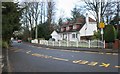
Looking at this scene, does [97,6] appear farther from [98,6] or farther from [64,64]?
[64,64]

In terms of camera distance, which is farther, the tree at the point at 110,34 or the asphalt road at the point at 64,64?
the tree at the point at 110,34

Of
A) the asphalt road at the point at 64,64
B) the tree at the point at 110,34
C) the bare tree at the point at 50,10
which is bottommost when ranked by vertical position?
the asphalt road at the point at 64,64

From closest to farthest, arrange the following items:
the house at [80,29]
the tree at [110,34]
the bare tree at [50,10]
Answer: the tree at [110,34]
the house at [80,29]
the bare tree at [50,10]

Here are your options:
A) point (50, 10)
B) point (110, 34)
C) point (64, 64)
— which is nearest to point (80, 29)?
point (50, 10)

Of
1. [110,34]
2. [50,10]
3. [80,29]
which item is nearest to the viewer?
[110,34]

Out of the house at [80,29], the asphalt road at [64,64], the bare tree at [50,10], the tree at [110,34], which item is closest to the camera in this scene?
the asphalt road at [64,64]

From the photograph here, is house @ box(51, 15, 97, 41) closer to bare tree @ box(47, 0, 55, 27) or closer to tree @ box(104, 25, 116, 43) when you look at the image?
bare tree @ box(47, 0, 55, 27)

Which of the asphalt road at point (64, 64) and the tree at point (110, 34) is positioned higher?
the tree at point (110, 34)

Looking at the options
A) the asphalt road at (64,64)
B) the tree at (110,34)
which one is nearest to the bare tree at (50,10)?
the tree at (110,34)

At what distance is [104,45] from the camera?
3703cm

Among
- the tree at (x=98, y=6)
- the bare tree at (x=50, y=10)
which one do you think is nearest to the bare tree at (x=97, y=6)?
the tree at (x=98, y=6)

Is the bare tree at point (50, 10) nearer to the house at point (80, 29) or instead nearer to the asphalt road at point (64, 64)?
the house at point (80, 29)

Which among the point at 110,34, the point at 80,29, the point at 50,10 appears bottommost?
the point at 110,34

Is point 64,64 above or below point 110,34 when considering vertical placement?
below
